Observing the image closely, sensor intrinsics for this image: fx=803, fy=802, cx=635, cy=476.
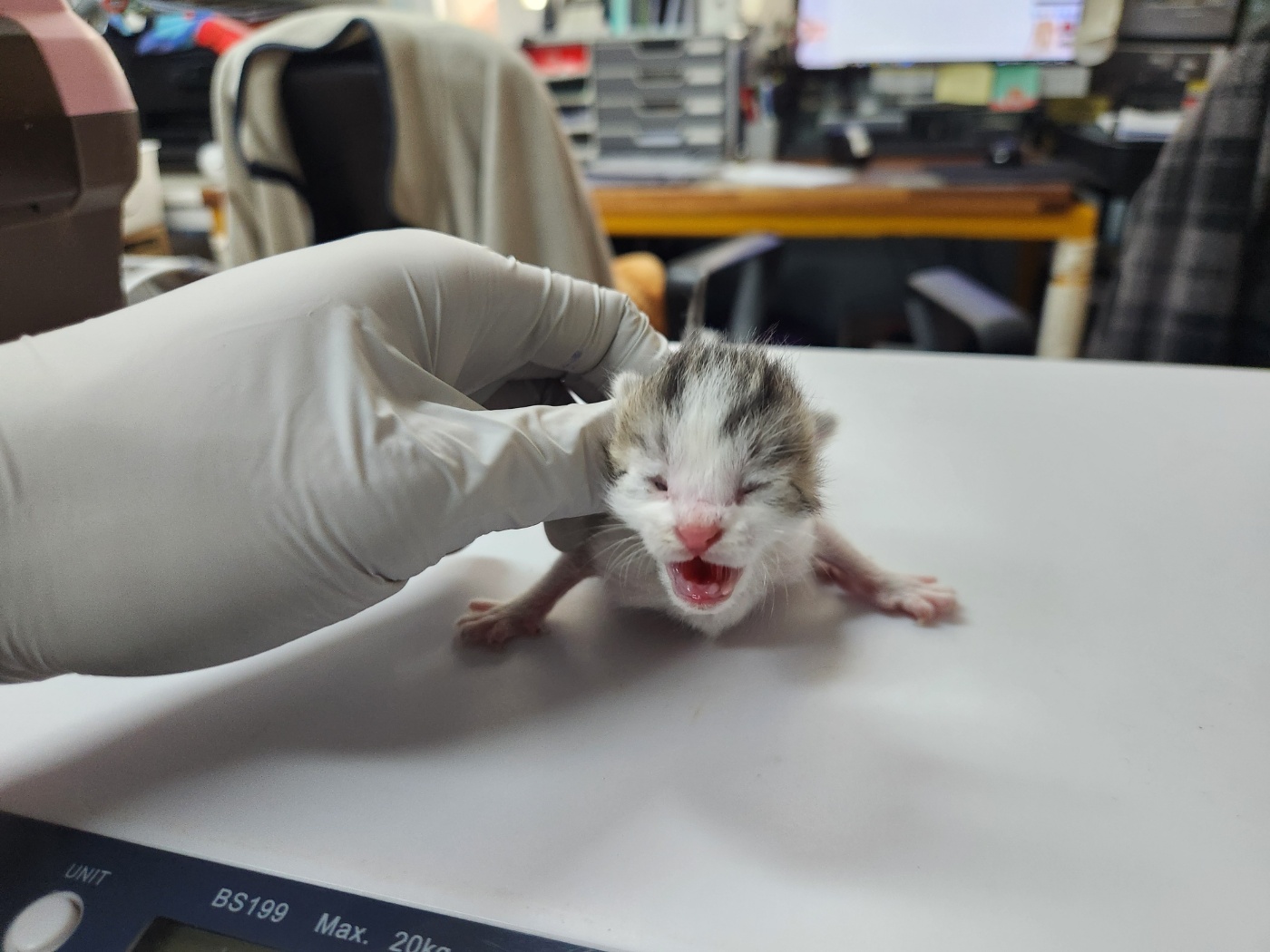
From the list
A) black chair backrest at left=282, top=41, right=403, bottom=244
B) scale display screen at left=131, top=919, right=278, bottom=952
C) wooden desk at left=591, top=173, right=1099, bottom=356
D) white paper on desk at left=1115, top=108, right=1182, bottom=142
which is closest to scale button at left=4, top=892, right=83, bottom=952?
scale display screen at left=131, top=919, right=278, bottom=952

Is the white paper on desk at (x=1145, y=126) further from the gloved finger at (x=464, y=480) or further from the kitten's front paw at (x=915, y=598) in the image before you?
the gloved finger at (x=464, y=480)

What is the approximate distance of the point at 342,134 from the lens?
148cm

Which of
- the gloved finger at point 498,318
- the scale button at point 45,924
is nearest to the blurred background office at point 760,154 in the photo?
the gloved finger at point 498,318

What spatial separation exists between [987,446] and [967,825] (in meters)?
0.53

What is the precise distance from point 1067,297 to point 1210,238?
352 millimetres

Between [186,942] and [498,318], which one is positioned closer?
[186,942]

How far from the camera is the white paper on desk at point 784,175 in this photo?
2201mm

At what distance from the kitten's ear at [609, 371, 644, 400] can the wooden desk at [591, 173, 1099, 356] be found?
1.47 meters

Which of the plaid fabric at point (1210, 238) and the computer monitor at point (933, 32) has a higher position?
the computer monitor at point (933, 32)

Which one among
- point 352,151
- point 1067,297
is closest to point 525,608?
point 352,151

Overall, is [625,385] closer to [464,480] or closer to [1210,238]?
[464,480]

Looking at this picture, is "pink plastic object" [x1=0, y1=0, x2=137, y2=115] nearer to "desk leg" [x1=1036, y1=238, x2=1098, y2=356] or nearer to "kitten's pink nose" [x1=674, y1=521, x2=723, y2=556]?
"kitten's pink nose" [x1=674, y1=521, x2=723, y2=556]

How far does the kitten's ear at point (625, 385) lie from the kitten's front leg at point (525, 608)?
0.46 feet

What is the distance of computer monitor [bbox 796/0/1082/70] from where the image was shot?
2221mm
